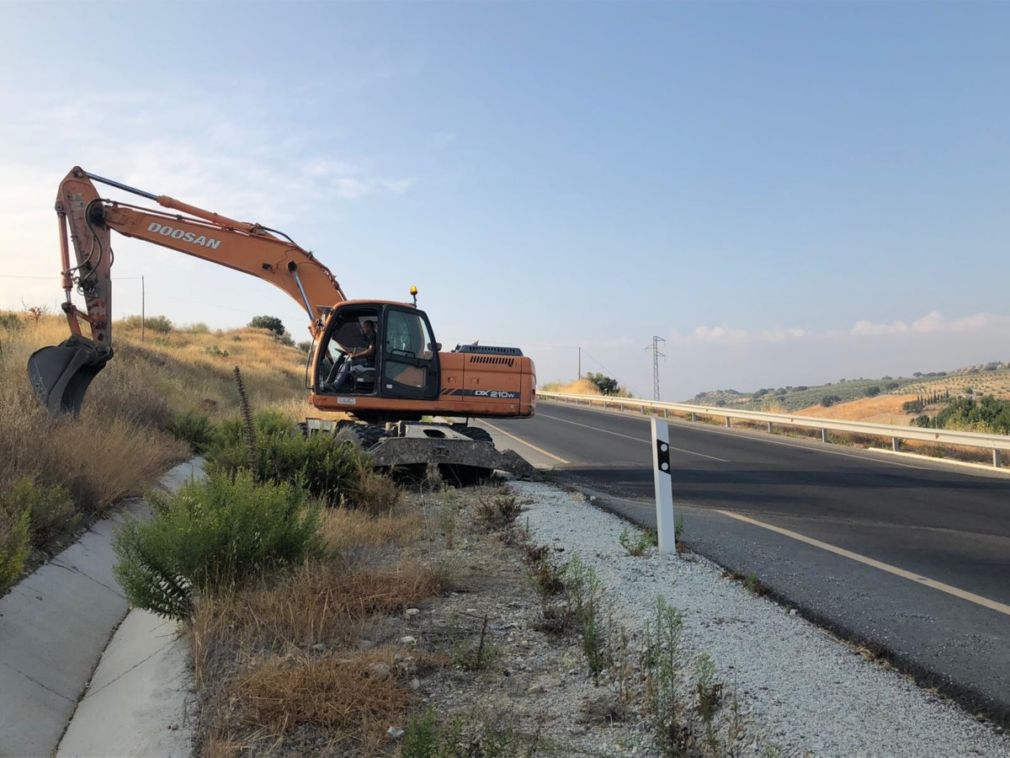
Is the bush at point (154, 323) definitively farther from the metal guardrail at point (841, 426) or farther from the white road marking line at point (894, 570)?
the white road marking line at point (894, 570)

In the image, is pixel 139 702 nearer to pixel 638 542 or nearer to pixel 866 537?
pixel 638 542

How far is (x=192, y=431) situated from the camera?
14352 mm

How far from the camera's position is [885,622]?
5.25 metres

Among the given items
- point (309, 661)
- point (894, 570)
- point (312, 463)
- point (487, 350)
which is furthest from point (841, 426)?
point (309, 661)

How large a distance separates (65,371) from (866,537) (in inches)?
402

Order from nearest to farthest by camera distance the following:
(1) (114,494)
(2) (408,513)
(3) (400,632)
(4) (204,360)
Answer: (3) (400,632)
(1) (114,494)
(2) (408,513)
(4) (204,360)

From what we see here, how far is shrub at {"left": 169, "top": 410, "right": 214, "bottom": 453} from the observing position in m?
14.0

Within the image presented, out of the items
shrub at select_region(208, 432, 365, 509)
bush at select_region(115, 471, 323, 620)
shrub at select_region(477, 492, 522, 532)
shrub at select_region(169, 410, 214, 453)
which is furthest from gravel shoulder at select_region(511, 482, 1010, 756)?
shrub at select_region(169, 410, 214, 453)

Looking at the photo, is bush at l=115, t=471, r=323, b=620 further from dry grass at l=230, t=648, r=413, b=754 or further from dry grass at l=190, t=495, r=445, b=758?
dry grass at l=230, t=648, r=413, b=754

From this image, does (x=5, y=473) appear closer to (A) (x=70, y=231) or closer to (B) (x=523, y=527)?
(B) (x=523, y=527)

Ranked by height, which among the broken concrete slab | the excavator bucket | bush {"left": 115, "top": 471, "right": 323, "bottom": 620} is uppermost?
the excavator bucket

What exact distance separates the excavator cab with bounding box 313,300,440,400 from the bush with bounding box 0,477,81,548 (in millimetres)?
5922

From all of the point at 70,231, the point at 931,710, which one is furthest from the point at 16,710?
the point at 70,231

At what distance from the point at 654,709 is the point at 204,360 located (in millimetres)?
35715
